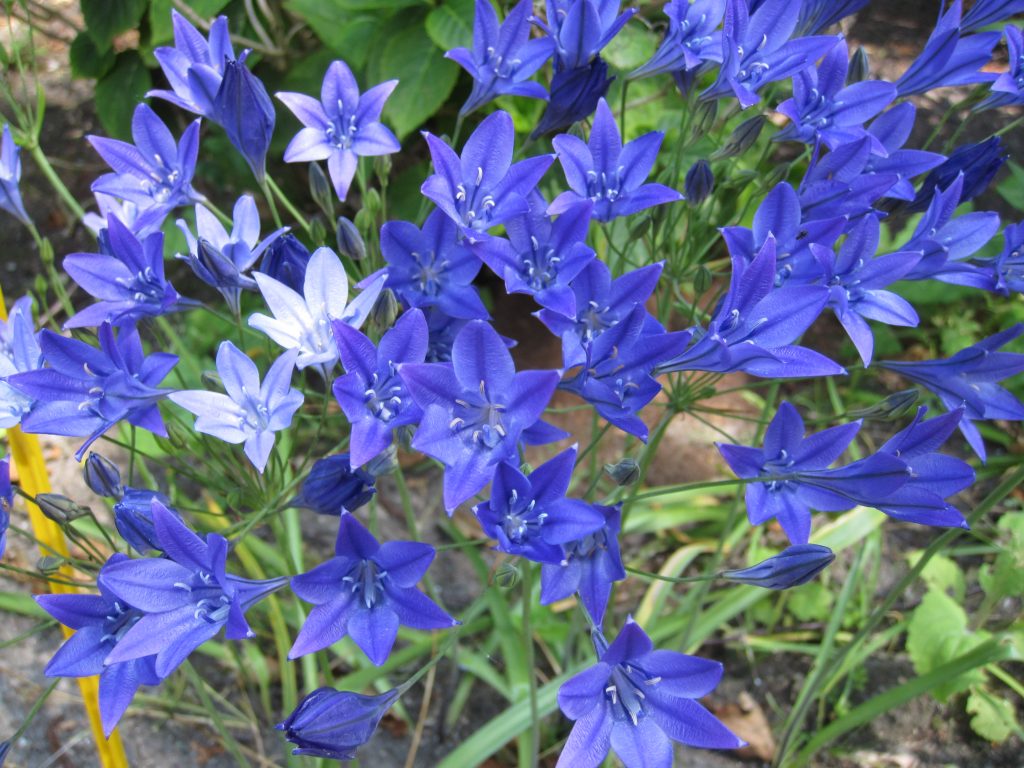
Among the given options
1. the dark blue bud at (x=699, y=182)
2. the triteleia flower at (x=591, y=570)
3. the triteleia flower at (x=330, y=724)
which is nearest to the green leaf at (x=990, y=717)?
the triteleia flower at (x=591, y=570)

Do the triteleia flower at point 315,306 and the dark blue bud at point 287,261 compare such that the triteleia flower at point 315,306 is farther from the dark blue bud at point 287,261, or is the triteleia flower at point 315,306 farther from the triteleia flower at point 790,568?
the triteleia flower at point 790,568

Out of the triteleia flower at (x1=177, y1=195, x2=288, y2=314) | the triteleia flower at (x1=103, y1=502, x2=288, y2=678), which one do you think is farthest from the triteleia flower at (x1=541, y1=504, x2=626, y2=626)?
the triteleia flower at (x1=177, y1=195, x2=288, y2=314)

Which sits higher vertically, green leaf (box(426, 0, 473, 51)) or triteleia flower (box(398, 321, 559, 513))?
green leaf (box(426, 0, 473, 51))

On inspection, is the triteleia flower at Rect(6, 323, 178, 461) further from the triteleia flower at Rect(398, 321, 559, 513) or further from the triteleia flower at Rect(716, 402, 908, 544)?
the triteleia flower at Rect(716, 402, 908, 544)

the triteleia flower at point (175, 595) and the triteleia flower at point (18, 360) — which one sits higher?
the triteleia flower at point (18, 360)

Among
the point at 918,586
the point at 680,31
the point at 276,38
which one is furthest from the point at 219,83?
the point at 918,586

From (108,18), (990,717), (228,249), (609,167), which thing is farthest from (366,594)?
(108,18)
